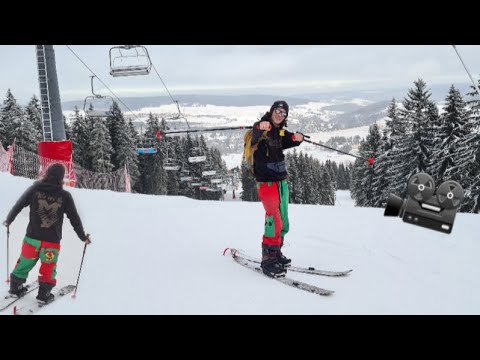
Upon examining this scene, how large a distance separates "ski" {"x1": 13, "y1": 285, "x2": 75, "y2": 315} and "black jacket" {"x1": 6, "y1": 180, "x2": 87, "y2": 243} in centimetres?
54

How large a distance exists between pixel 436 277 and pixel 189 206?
603 cm

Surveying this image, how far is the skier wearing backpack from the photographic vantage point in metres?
4.80

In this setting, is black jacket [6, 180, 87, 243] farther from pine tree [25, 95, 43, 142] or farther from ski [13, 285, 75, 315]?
pine tree [25, 95, 43, 142]

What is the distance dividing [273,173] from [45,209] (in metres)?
2.60

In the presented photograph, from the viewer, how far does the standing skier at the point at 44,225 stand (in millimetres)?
3965

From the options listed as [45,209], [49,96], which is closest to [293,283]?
[45,209]

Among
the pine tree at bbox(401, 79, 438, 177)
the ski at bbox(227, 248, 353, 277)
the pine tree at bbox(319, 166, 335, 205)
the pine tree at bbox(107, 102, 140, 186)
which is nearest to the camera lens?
the ski at bbox(227, 248, 353, 277)

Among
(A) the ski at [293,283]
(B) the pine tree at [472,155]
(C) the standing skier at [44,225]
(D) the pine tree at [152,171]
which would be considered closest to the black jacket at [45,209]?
(C) the standing skier at [44,225]

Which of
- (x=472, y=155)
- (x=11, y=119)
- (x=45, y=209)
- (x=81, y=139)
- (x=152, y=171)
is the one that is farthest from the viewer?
(x=152, y=171)

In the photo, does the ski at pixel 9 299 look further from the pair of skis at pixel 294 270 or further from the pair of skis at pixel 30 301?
the pair of skis at pixel 294 270

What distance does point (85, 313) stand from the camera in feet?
11.9

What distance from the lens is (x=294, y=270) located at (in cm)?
516

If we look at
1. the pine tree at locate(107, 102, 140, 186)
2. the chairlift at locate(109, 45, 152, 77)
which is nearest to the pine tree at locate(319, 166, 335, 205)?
the pine tree at locate(107, 102, 140, 186)

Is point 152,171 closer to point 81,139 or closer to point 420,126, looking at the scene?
point 81,139
